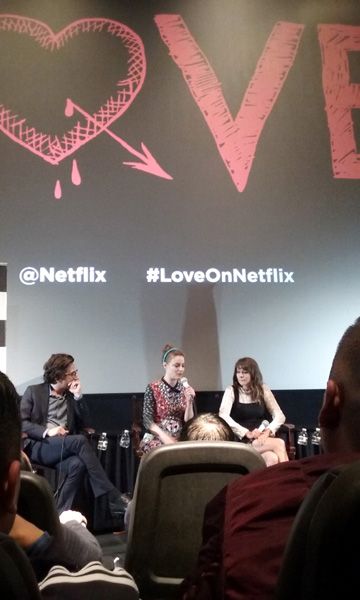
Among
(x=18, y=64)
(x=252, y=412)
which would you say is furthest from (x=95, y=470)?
(x=18, y=64)

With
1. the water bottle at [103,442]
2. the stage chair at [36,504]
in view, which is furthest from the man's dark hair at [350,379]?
the water bottle at [103,442]

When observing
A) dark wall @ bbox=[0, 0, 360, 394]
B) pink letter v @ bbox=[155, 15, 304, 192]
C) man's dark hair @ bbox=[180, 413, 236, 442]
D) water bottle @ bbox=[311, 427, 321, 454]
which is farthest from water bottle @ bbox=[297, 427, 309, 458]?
man's dark hair @ bbox=[180, 413, 236, 442]

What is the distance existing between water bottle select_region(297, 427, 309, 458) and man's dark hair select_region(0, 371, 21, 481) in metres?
4.58

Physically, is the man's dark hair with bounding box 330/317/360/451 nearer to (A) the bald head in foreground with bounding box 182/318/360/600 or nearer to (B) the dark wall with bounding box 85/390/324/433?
(A) the bald head in foreground with bounding box 182/318/360/600

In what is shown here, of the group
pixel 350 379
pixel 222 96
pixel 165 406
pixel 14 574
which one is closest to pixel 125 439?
pixel 165 406

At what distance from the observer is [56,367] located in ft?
15.8

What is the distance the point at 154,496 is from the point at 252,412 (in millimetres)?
3379

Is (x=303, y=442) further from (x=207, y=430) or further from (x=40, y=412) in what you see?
(x=207, y=430)

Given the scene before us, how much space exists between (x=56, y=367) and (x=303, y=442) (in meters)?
2.06

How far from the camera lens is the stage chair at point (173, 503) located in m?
1.86

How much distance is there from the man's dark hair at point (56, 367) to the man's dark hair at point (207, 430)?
2.57 metres

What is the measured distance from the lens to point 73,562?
1113 millimetres

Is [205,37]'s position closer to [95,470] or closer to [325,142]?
[325,142]

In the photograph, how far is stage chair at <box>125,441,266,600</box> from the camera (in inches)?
73.2
